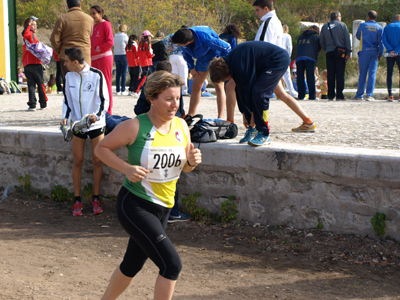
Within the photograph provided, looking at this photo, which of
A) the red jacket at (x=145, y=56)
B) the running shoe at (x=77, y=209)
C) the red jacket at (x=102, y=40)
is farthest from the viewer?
the red jacket at (x=145, y=56)

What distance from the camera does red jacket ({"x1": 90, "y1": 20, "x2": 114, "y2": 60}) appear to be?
8102 millimetres

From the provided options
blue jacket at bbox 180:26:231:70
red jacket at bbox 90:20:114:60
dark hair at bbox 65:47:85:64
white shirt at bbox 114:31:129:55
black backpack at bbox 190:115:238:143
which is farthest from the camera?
white shirt at bbox 114:31:129:55

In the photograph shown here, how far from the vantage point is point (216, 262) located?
4613 mm

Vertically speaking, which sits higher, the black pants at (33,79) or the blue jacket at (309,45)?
the blue jacket at (309,45)

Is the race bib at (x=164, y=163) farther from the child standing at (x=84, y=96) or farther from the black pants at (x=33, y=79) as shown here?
the black pants at (x=33, y=79)

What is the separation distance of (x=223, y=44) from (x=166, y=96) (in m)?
3.49

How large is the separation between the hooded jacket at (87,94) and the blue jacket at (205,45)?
1481mm

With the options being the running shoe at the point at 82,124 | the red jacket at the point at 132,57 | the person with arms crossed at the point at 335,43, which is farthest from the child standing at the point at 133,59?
the running shoe at the point at 82,124

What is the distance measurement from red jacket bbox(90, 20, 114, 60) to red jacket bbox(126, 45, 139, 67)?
5.91 metres

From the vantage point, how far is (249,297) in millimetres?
3867

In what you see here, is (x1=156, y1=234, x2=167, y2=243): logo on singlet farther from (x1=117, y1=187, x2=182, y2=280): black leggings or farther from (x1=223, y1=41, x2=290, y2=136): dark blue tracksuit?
(x1=223, y1=41, x2=290, y2=136): dark blue tracksuit

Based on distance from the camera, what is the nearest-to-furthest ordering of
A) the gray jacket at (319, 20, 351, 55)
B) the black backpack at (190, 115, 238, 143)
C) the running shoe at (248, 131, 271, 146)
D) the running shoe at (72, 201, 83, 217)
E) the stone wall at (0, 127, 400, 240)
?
the stone wall at (0, 127, 400, 240), the running shoe at (248, 131, 271, 146), the black backpack at (190, 115, 238, 143), the running shoe at (72, 201, 83, 217), the gray jacket at (319, 20, 351, 55)

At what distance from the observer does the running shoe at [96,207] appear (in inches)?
243

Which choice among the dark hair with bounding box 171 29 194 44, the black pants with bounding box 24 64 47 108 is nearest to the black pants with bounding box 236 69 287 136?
the dark hair with bounding box 171 29 194 44
